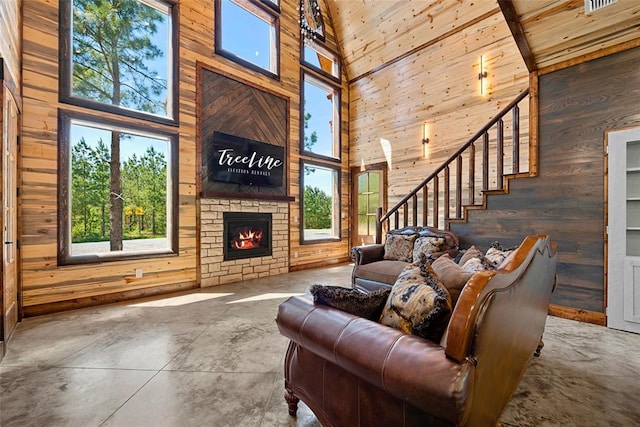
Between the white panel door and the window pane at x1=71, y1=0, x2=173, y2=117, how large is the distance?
565 cm

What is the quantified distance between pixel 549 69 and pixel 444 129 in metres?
2.18

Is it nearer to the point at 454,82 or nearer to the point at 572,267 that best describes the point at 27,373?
the point at 572,267

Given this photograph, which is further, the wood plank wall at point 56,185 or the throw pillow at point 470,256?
the wood plank wall at point 56,185

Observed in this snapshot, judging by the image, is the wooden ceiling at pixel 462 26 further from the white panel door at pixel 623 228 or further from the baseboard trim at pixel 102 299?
the baseboard trim at pixel 102 299

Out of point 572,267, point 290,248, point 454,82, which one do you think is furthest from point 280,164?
point 572,267

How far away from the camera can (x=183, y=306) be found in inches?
146

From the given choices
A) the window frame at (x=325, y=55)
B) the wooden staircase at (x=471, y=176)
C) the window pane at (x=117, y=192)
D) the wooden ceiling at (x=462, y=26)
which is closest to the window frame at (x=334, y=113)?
the window frame at (x=325, y=55)

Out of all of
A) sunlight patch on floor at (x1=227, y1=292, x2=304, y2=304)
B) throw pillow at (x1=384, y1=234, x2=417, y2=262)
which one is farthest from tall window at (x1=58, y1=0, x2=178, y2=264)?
throw pillow at (x1=384, y1=234, x2=417, y2=262)

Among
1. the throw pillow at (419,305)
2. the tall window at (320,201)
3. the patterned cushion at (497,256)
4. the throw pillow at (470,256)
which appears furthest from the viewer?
the tall window at (320,201)

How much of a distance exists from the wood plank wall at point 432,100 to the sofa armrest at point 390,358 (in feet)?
15.5

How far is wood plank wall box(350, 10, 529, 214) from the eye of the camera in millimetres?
4852

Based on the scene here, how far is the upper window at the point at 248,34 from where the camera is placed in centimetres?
511

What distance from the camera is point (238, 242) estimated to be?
16.8ft

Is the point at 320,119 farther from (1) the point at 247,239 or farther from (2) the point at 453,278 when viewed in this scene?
(2) the point at 453,278
